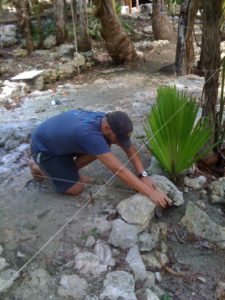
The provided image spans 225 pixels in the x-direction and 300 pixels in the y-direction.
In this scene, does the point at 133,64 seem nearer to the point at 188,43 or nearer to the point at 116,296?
the point at 188,43

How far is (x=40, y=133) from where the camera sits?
119 inches

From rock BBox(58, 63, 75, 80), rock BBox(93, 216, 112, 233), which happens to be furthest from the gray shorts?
rock BBox(58, 63, 75, 80)

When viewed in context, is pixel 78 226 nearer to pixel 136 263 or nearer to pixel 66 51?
pixel 136 263

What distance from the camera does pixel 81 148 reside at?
277 centimetres

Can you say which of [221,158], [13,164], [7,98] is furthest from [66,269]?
[7,98]

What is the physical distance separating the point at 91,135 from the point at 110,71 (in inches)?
212

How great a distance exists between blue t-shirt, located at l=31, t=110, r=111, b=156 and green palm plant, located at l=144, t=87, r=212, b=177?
1.49 ft

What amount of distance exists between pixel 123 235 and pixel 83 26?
22.0ft

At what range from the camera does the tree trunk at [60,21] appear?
8.92 metres

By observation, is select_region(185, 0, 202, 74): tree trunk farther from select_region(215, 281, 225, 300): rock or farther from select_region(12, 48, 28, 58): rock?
select_region(215, 281, 225, 300): rock

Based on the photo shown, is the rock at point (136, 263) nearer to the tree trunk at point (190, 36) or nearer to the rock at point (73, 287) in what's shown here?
the rock at point (73, 287)

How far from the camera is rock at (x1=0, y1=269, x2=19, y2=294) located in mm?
2262

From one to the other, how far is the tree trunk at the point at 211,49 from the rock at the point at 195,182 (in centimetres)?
51

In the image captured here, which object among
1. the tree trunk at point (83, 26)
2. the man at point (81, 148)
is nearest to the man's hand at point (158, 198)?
the man at point (81, 148)
